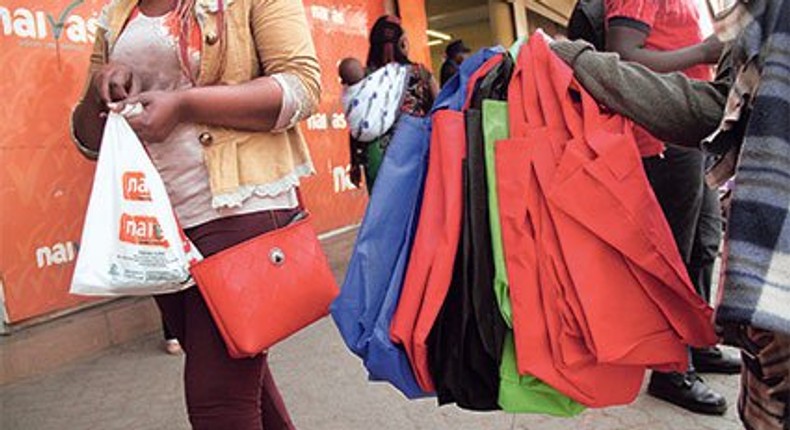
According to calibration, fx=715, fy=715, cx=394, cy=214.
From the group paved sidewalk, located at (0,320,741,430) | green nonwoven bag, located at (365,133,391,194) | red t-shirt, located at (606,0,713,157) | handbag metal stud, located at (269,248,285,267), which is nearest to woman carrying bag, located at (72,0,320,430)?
handbag metal stud, located at (269,248,285,267)

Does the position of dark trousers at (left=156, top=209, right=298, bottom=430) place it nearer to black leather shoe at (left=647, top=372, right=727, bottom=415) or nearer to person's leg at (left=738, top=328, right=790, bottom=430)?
person's leg at (left=738, top=328, right=790, bottom=430)

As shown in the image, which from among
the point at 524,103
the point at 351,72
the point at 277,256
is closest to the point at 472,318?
the point at 524,103

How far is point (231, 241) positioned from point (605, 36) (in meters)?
1.65

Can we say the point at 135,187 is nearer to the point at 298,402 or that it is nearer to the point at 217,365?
the point at 217,365

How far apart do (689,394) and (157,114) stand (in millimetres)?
2350

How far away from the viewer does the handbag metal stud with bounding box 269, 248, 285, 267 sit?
1597 mm

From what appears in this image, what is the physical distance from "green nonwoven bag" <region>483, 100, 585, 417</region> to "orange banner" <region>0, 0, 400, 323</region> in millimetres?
3254

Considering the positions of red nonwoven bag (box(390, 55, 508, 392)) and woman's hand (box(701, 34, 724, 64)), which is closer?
red nonwoven bag (box(390, 55, 508, 392))

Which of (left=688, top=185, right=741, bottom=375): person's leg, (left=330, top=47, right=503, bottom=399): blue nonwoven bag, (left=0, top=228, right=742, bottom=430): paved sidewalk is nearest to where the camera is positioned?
(left=330, top=47, right=503, bottom=399): blue nonwoven bag

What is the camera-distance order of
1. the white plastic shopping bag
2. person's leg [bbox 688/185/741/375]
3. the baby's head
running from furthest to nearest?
the baby's head
person's leg [bbox 688/185/741/375]
the white plastic shopping bag

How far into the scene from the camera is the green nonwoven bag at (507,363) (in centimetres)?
127

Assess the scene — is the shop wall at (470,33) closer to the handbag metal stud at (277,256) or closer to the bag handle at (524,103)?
the handbag metal stud at (277,256)

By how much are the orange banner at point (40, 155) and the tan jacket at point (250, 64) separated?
237 centimetres

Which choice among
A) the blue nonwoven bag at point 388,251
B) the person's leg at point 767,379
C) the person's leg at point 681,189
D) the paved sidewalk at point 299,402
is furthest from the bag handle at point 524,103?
the paved sidewalk at point 299,402
